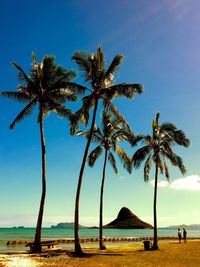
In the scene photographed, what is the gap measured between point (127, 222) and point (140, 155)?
161 m

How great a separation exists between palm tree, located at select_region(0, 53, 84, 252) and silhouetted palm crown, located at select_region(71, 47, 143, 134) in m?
1.20

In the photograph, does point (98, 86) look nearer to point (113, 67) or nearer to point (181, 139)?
point (113, 67)

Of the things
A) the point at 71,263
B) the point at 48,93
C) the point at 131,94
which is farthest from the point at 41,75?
the point at 71,263

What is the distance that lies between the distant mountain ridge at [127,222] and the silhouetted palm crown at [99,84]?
166 metres

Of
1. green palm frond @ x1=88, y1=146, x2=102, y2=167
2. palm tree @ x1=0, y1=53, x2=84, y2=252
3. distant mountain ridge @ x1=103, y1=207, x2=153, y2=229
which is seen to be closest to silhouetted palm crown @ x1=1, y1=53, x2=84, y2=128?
palm tree @ x1=0, y1=53, x2=84, y2=252

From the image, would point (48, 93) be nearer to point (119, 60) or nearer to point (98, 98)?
point (98, 98)

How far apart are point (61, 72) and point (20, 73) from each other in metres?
3.40

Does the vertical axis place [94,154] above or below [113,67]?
below

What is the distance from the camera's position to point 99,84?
2741 centimetres

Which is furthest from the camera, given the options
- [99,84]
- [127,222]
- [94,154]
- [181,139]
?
[127,222]

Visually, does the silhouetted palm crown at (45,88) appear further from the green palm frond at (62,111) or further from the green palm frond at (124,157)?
the green palm frond at (124,157)

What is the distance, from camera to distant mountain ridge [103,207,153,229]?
187125mm

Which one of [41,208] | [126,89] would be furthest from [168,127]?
[41,208]

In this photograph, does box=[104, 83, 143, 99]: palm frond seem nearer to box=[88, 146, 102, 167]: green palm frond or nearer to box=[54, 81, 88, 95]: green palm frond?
box=[54, 81, 88, 95]: green palm frond
